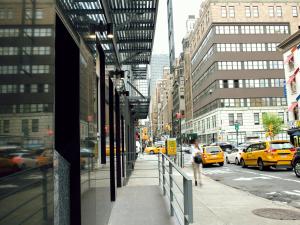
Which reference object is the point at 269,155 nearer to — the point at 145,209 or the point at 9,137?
the point at 145,209

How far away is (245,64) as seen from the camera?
239ft

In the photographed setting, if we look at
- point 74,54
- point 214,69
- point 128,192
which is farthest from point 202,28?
point 74,54

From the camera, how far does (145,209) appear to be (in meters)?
7.75

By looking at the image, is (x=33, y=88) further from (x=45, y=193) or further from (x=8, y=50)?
(x=45, y=193)

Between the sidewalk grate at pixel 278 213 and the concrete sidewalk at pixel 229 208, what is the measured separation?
2.5 inches

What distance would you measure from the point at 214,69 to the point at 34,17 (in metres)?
73.9

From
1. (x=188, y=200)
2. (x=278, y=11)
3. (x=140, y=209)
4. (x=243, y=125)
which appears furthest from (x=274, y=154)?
(x=278, y=11)

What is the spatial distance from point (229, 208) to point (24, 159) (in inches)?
308

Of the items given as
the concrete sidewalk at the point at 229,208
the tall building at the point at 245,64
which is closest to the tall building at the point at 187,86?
the tall building at the point at 245,64

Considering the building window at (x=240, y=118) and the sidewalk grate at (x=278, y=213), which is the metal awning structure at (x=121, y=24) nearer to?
the sidewalk grate at (x=278, y=213)

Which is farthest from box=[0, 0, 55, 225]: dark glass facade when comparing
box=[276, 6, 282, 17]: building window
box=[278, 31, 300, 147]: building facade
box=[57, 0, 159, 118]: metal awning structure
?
box=[276, 6, 282, 17]: building window

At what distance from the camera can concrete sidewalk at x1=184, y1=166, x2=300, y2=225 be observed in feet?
23.3

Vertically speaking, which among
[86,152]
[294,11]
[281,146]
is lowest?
[281,146]

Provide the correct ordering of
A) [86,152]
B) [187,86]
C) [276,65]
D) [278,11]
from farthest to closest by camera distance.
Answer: [187,86] < [278,11] < [276,65] < [86,152]
